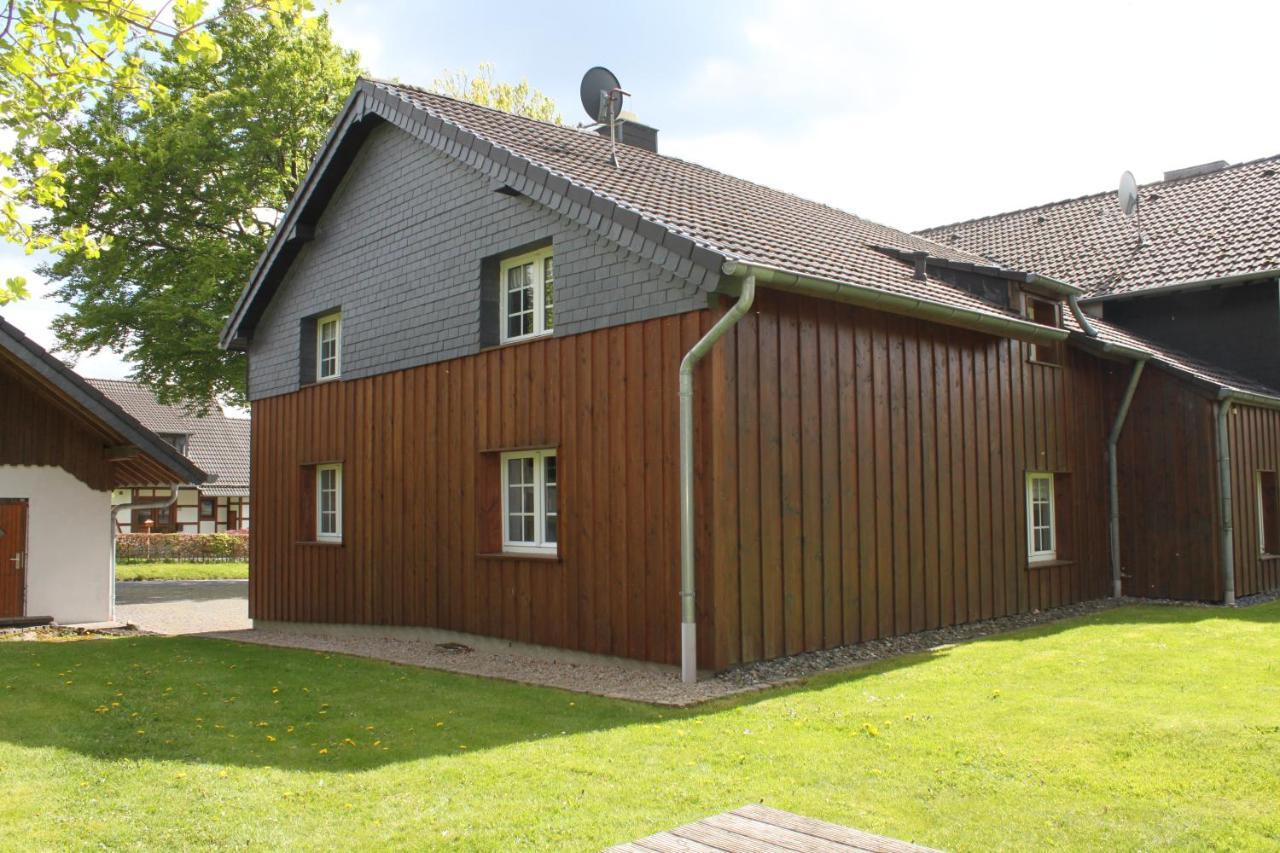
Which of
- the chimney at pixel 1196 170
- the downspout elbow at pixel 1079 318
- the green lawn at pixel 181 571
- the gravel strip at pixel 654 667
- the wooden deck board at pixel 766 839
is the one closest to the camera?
the wooden deck board at pixel 766 839

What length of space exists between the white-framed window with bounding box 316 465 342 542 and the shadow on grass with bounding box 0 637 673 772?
343 cm

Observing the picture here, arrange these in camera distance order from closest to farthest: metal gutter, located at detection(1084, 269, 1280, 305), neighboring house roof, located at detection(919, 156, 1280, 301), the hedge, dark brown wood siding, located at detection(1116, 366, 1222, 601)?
dark brown wood siding, located at detection(1116, 366, 1222, 601) < metal gutter, located at detection(1084, 269, 1280, 305) < neighboring house roof, located at detection(919, 156, 1280, 301) < the hedge

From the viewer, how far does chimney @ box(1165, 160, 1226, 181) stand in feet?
65.5

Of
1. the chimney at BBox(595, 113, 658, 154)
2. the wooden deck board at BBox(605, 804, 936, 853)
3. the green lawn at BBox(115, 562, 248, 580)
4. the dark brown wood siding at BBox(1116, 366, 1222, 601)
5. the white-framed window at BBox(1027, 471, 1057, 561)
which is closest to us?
the wooden deck board at BBox(605, 804, 936, 853)

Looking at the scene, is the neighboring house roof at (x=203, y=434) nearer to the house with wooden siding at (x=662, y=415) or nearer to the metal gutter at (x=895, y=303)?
the house with wooden siding at (x=662, y=415)

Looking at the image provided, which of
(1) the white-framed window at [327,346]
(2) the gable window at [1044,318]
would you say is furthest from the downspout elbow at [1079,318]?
(1) the white-framed window at [327,346]

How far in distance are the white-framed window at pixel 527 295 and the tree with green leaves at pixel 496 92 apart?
75.4 ft

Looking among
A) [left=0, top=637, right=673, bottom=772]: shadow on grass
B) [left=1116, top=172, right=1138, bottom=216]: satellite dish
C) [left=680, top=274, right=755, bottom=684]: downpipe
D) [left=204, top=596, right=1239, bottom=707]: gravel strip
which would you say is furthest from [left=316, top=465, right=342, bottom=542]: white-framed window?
[left=1116, top=172, right=1138, bottom=216]: satellite dish

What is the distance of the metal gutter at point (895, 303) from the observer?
27.7ft

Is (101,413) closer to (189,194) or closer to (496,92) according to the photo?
(189,194)

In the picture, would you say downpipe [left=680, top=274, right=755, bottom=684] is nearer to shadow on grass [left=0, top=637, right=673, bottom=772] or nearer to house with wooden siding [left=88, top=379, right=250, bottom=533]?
shadow on grass [left=0, top=637, right=673, bottom=772]

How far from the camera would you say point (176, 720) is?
7.38 meters

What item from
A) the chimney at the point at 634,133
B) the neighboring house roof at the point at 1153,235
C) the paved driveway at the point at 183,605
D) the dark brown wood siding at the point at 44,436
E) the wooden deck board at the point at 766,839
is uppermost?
the chimney at the point at 634,133

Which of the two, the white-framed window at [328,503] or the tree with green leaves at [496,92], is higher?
the tree with green leaves at [496,92]
